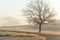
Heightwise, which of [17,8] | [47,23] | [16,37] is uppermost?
[17,8]

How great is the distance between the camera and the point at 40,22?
8.26 metres

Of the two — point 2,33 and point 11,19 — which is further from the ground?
point 11,19

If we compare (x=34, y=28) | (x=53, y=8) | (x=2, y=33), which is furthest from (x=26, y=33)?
(x=53, y=8)

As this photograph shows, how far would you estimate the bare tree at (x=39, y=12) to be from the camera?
8.24 m

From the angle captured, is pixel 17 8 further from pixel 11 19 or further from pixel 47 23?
pixel 47 23

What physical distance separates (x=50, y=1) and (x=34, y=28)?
1175mm

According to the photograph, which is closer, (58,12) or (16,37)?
(16,37)

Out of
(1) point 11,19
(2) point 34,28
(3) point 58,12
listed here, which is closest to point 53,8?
(3) point 58,12

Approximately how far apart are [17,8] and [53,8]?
4.43ft

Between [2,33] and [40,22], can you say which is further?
[40,22]

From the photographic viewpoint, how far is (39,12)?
8383 mm

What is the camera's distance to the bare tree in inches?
324

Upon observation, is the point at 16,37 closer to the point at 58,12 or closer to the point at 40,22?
the point at 40,22

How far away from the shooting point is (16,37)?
728cm
